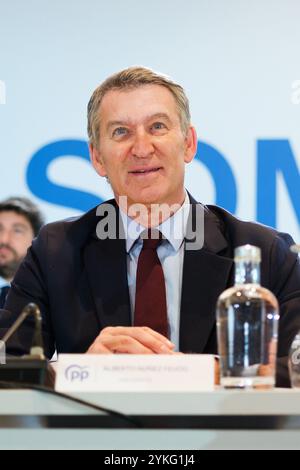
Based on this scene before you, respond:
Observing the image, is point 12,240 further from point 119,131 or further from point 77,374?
point 77,374

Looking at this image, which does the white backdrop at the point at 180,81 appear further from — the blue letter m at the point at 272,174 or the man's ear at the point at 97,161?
the man's ear at the point at 97,161

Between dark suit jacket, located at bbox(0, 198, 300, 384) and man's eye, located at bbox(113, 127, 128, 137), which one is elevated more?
man's eye, located at bbox(113, 127, 128, 137)

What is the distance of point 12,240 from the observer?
3490 mm

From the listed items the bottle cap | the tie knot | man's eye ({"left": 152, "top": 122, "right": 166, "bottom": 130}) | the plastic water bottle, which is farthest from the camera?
man's eye ({"left": 152, "top": 122, "right": 166, "bottom": 130})

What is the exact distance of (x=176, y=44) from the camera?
351 cm

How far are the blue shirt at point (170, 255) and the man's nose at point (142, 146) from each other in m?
0.18

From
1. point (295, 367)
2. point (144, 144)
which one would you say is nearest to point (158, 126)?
point (144, 144)

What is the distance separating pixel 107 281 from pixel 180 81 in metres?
1.17

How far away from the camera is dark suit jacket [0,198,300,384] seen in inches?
97.6

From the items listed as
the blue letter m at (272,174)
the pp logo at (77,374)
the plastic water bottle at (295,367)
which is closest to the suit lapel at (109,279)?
the plastic water bottle at (295,367)

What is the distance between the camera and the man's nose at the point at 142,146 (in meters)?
2.65

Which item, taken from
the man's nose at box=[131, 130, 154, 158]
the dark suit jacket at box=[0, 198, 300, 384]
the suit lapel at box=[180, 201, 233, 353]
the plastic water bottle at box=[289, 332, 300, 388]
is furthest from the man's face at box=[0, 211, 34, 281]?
the plastic water bottle at box=[289, 332, 300, 388]

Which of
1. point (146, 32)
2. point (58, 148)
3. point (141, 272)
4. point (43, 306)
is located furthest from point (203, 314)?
point (146, 32)

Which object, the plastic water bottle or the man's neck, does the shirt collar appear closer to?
the man's neck
